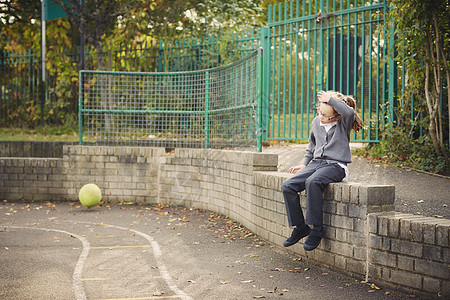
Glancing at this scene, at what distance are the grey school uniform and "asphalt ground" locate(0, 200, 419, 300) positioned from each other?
0.71 m

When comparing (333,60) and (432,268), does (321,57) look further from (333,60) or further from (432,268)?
(432,268)

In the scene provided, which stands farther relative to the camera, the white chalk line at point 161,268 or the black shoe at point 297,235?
the black shoe at point 297,235

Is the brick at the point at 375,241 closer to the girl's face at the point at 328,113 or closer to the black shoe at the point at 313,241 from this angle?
the black shoe at the point at 313,241

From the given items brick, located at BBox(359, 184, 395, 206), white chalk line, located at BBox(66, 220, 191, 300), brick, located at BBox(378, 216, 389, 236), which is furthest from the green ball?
brick, located at BBox(378, 216, 389, 236)

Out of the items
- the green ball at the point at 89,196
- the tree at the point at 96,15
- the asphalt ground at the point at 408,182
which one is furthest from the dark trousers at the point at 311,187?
the tree at the point at 96,15

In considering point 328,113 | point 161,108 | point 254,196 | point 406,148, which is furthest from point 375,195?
point 161,108

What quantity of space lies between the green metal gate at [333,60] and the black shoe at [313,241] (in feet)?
14.9

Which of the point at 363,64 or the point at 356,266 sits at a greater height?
the point at 363,64

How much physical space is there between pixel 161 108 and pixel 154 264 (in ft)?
22.8

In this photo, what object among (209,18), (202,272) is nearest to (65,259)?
(202,272)

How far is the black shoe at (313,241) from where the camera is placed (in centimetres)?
602

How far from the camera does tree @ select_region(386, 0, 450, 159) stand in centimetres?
889

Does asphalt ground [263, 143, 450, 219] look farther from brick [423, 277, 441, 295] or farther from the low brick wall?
brick [423, 277, 441, 295]

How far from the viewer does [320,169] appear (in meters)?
6.17
